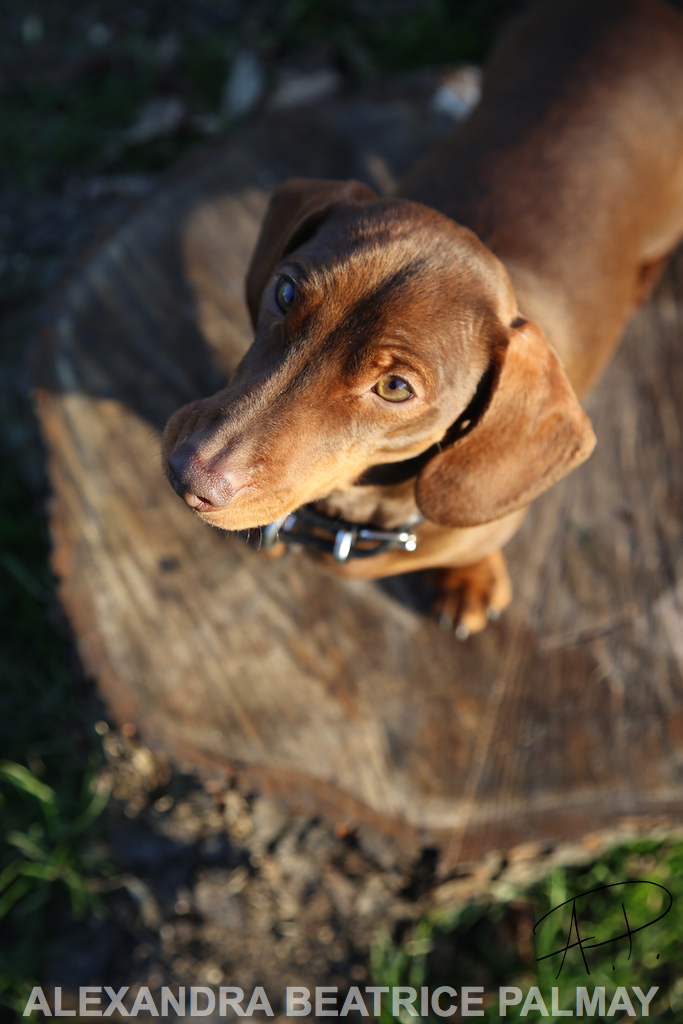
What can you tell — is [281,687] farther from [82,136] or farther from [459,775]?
[82,136]

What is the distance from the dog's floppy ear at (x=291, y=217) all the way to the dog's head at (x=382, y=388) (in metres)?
0.02

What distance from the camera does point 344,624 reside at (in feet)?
8.07

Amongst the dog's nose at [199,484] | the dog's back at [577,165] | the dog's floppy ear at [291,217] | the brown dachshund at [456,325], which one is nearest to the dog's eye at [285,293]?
the brown dachshund at [456,325]

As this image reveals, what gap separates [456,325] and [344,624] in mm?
1103

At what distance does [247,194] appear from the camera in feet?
9.68

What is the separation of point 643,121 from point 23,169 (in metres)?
3.21

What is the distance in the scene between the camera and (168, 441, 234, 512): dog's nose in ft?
5.39

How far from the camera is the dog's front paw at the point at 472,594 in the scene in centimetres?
246

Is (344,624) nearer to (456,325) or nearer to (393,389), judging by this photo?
(393,389)

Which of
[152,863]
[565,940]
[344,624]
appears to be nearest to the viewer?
[344,624]

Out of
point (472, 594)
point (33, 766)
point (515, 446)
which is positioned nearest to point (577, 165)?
point (515, 446)

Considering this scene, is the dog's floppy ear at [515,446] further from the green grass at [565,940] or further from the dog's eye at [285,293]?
the green grass at [565,940]

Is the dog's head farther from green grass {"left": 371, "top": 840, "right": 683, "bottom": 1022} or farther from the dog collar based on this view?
green grass {"left": 371, "top": 840, "right": 683, "bottom": 1022}

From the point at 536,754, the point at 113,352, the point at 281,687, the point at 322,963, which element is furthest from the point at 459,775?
the point at 113,352
